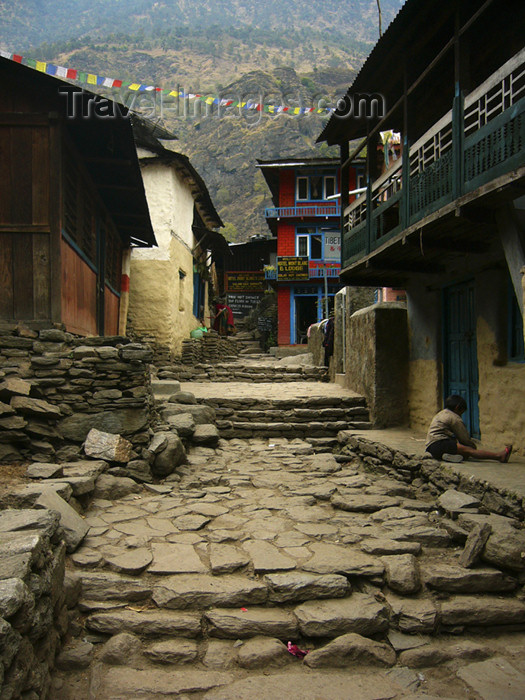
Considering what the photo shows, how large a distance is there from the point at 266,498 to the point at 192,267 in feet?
46.4

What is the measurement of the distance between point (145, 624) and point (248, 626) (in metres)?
0.65

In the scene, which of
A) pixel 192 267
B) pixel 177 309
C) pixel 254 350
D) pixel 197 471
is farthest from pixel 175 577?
pixel 254 350

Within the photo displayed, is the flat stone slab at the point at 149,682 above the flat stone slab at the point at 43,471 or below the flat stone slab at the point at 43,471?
below

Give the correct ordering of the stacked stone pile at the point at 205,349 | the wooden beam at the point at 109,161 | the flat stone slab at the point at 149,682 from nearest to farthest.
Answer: the flat stone slab at the point at 149,682 < the wooden beam at the point at 109,161 < the stacked stone pile at the point at 205,349

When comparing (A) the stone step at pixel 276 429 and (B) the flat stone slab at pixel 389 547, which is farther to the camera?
(A) the stone step at pixel 276 429

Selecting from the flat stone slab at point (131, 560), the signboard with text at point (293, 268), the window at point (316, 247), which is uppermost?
the window at point (316, 247)

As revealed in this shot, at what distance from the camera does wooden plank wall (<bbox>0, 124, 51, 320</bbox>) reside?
626 cm

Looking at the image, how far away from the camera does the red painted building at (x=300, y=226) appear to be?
24.3m

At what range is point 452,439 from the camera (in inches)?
228

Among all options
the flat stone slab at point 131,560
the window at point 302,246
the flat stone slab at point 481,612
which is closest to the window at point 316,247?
the window at point 302,246

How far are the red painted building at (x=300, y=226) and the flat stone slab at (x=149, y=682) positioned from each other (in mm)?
21894

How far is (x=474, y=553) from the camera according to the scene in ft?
12.5

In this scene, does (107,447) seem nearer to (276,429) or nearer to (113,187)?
(276,429)

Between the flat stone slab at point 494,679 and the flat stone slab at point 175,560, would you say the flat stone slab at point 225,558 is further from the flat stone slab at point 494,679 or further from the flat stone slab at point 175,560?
the flat stone slab at point 494,679
